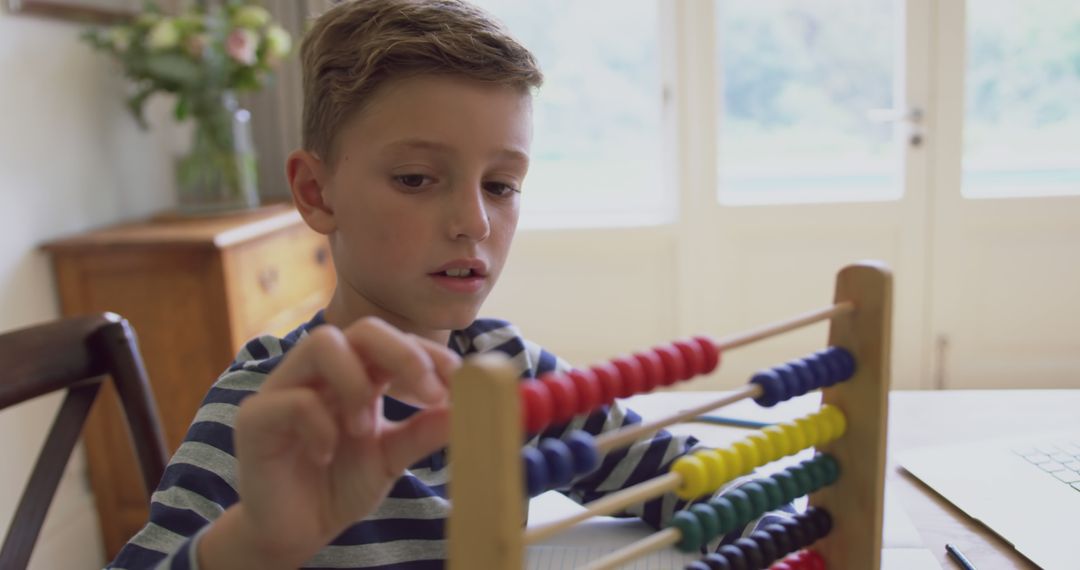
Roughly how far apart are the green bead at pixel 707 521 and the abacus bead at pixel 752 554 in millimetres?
59

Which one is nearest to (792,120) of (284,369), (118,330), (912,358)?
(912,358)

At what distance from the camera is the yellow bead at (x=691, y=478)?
23.6 inches

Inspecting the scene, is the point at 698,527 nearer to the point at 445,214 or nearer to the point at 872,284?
the point at 872,284

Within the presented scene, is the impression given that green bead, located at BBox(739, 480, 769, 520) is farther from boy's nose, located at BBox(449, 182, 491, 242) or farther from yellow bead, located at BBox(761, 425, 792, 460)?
boy's nose, located at BBox(449, 182, 491, 242)

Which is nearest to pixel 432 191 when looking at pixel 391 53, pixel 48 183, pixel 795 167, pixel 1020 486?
pixel 391 53

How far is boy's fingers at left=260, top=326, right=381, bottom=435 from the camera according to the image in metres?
0.48

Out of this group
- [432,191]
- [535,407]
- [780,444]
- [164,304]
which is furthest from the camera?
[164,304]

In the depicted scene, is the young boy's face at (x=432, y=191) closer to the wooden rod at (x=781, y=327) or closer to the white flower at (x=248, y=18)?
the wooden rod at (x=781, y=327)

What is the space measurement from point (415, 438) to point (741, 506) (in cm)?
27

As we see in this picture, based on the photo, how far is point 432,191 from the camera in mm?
784

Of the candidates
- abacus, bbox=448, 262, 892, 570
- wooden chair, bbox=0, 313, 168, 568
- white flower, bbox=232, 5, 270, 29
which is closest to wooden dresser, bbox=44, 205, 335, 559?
white flower, bbox=232, 5, 270, 29

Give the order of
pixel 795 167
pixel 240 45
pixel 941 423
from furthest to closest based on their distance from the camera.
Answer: pixel 795 167 < pixel 240 45 < pixel 941 423

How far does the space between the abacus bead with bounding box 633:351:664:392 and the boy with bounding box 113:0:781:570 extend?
12 cm

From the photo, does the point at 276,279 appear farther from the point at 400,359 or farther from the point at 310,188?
the point at 400,359
